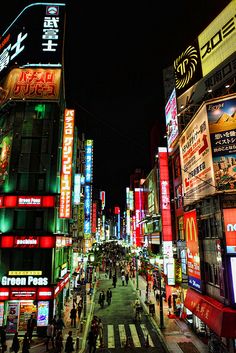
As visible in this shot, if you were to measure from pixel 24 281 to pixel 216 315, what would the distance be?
15890 mm

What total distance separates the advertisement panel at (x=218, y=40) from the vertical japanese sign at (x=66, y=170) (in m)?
13.1

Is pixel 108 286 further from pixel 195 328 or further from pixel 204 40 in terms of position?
pixel 204 40

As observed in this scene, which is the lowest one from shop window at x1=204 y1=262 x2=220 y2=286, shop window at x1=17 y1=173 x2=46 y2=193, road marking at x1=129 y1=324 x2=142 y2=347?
road marking at x1=129 y1=324 x2=142 y2=347

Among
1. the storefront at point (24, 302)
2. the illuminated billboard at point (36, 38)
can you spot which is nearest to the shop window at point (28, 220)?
the storefront at point (24, 302)

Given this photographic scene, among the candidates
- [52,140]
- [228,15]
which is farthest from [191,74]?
[52,140]

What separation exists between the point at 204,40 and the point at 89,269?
1563 inches

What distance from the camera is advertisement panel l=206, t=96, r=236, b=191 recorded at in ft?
49.0

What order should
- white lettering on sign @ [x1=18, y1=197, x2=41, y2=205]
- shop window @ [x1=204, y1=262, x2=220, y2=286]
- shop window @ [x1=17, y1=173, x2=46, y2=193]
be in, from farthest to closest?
1. shop window @ [x1=17, y1=173, x2=46, y2=193]
2. white lettering on sign @ [x1=18, y1=197, x2=41, y2=205]
3. shop window @ [x1=204, y1=262, x2=220, y2=286]

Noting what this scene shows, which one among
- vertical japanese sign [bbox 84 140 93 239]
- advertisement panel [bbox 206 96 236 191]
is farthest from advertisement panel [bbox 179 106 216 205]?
vertical japanese sign [bbox 84 140 93 239]

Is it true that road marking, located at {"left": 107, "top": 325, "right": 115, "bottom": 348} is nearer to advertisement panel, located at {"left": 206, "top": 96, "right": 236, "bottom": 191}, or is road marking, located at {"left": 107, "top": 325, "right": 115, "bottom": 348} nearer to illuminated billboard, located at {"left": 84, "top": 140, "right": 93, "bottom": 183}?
advertisement panel, located at {"left": 206, "top": 96, "right": 236, "bottom": 191}

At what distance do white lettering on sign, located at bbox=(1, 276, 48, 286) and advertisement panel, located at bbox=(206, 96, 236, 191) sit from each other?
54.3 ft

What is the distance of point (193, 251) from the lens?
19.7 metres

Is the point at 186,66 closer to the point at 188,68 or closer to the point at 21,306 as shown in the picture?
the point at 188,68

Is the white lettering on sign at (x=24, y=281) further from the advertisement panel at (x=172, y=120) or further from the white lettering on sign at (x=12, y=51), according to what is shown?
the white lettering on sign at (x=12, y=51)
